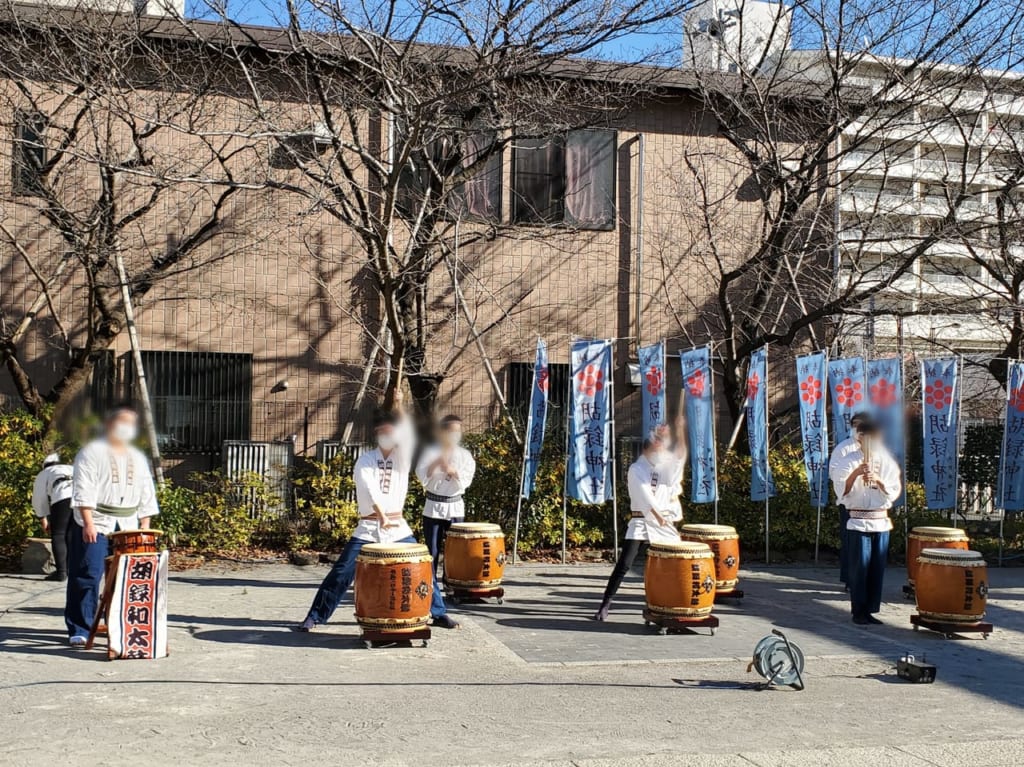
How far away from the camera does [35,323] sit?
56.0 ft

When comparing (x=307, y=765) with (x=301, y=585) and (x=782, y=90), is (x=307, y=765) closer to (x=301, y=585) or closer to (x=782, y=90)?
(x=301, y=585)

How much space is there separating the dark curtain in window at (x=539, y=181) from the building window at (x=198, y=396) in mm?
5380

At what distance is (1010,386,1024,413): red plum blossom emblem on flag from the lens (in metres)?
15.1

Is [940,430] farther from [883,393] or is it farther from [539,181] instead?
[539,181]

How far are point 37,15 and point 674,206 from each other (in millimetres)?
10553

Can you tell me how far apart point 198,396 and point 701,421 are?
8.25 meters

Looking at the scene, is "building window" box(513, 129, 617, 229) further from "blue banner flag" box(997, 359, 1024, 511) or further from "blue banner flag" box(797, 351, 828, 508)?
"blue banner flag" box(997, 359, 1024, 511)

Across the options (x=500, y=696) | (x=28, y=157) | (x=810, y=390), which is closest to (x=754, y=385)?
(x=810, y=390)

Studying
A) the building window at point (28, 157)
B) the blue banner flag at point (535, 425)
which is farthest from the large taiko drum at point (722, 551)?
the building window at point (28, 157)

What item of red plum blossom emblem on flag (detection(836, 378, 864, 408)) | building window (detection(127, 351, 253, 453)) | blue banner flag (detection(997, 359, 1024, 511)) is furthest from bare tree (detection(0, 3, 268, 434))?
blue banner flag (detection(997, 359, 1024, 511))

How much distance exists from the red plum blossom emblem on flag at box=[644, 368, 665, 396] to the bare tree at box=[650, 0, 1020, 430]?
2412 millimetres

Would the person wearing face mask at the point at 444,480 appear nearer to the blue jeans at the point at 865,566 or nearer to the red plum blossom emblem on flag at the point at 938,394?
the blue jeans at the point at 865,566

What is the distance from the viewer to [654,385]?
14016 millimetres

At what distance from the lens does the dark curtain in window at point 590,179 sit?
62.9 ft
